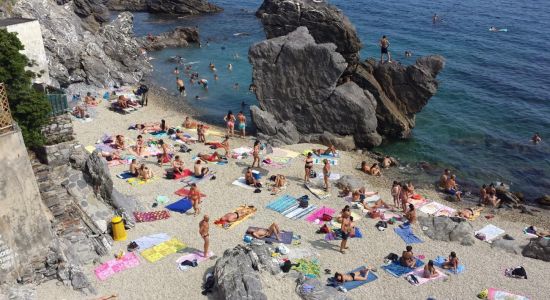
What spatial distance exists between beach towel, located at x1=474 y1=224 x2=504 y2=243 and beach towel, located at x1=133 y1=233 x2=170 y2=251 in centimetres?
1312

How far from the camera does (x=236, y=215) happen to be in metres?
20.6

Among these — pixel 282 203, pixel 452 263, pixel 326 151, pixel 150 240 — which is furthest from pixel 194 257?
pixel 326 151

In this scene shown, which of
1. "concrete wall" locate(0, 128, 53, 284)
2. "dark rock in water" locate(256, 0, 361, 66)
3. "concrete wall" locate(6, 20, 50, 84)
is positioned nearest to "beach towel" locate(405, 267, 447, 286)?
"concrete wall" locate(0, 128, 53, 284)

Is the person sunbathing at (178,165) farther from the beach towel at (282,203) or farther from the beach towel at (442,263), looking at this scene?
the beach towel at (442,263)

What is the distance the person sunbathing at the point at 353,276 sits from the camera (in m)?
17.1

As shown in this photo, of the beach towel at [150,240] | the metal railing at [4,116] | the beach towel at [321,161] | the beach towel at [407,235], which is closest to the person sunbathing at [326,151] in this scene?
A: the beach towel at [321,161]

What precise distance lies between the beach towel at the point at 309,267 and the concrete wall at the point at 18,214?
8.41 m

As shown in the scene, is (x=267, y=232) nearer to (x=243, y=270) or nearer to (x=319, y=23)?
(x=243, y=270)

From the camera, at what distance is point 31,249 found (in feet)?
Answer: 50.1

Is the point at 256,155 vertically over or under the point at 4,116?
under

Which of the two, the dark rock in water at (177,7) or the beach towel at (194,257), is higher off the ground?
the dark rock in water at (177,7)

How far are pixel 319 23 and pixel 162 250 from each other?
2118 centimetres

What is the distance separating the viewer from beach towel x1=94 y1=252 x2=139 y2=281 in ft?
54.0

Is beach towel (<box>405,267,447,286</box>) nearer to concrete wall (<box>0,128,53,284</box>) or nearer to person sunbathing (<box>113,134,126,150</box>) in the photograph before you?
concrete wall (<box>0,128,53,284</box>)
